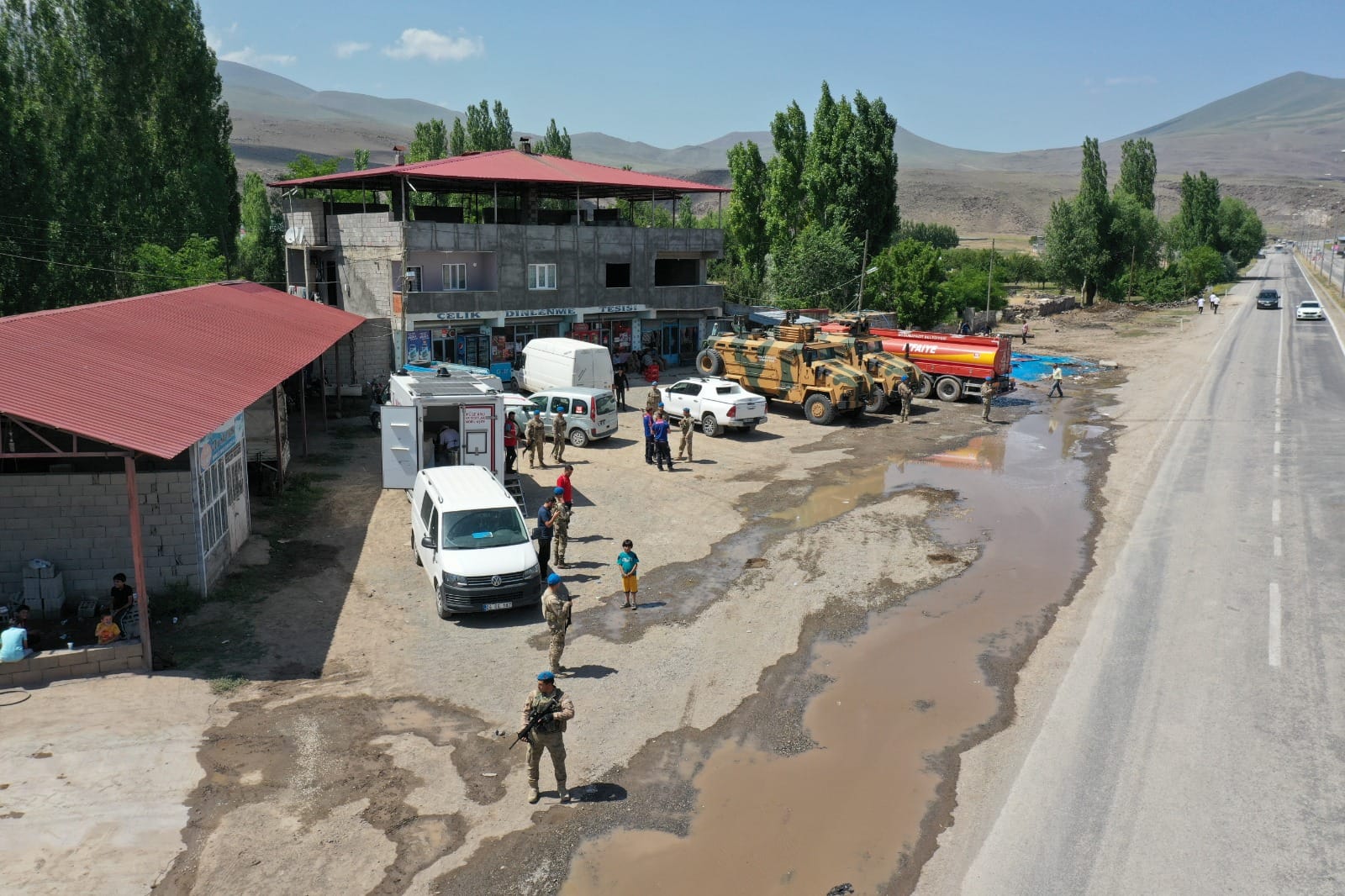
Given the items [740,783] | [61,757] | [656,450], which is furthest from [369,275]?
[740,783]

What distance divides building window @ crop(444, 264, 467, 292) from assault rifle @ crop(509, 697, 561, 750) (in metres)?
29.4

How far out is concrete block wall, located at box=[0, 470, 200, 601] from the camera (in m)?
14.2

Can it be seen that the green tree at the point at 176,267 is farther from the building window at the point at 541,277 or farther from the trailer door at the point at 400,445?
the trailer door at the point at 400,445

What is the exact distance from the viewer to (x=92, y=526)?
571 inches

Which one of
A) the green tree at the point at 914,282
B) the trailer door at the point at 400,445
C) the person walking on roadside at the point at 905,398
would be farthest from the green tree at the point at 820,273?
the trailer door at the point at 400,445

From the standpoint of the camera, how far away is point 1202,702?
11914 millimetres

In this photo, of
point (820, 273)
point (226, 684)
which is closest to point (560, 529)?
point (226, 684)

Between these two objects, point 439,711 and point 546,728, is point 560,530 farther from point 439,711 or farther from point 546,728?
point 546,728

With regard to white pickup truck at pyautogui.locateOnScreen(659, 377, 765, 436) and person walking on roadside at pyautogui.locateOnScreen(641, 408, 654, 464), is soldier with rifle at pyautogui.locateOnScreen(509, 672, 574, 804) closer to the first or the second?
person walking on roadside at pyautogui.locateOnScreen(641, 408, 654, 464)

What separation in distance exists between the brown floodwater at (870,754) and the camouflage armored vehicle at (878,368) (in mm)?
12968

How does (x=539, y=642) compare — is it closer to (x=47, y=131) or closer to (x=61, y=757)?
(x=61, y=757)

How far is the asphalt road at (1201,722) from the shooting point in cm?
877

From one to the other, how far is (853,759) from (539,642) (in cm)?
522

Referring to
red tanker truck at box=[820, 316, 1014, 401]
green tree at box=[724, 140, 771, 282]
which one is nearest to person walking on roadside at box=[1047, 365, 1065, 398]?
red tanker truck at box=[820, 316, 1014, 401]
